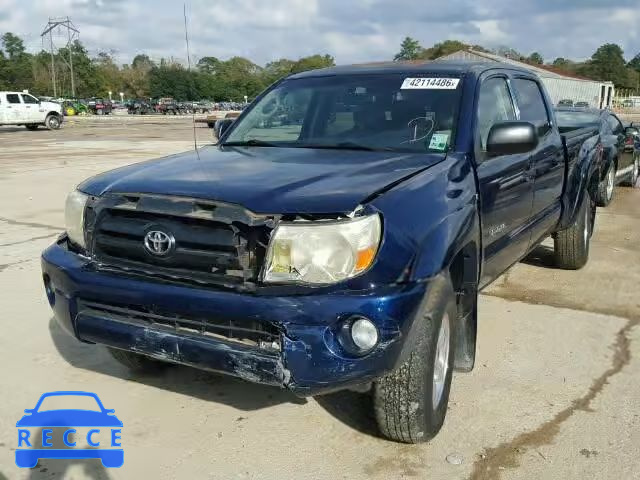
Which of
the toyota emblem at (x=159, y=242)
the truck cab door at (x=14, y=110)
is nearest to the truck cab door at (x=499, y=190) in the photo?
the toyota emblem at (x=159, y=242)

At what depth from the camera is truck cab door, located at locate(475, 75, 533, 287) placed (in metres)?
3.57

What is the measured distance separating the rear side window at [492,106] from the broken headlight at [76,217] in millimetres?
2121

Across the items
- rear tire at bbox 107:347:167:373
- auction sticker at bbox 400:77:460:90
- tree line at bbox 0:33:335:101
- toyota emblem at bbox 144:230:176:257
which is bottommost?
rear tire at bbox 107:347:167:373

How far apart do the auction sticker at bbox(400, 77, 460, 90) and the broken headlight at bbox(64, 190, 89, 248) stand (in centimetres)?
193

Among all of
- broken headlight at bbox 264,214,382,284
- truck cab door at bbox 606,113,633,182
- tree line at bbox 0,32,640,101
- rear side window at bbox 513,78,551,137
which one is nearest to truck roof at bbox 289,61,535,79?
rear side window at bbox 513,78,551,137

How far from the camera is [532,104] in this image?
4895 mm

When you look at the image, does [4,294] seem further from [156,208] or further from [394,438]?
[394,438]

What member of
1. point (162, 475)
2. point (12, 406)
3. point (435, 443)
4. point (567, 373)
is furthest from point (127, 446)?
point (567, 373)

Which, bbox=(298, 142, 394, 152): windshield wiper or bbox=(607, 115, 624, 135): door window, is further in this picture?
bbox=(607, 115, 624, 135): door window

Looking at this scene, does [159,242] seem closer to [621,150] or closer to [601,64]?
[621,150]

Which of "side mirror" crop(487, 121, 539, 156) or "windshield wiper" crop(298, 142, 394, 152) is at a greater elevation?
"side mirror" crop(487, 121, 539, 156)

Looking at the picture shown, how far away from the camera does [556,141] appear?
502cm

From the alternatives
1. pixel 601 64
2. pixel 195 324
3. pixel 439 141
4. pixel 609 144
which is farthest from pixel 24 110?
pixel 601 64

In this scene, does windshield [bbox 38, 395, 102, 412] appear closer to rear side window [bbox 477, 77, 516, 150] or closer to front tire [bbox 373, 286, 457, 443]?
front tire [bbox 373, 286, 457, 443]
